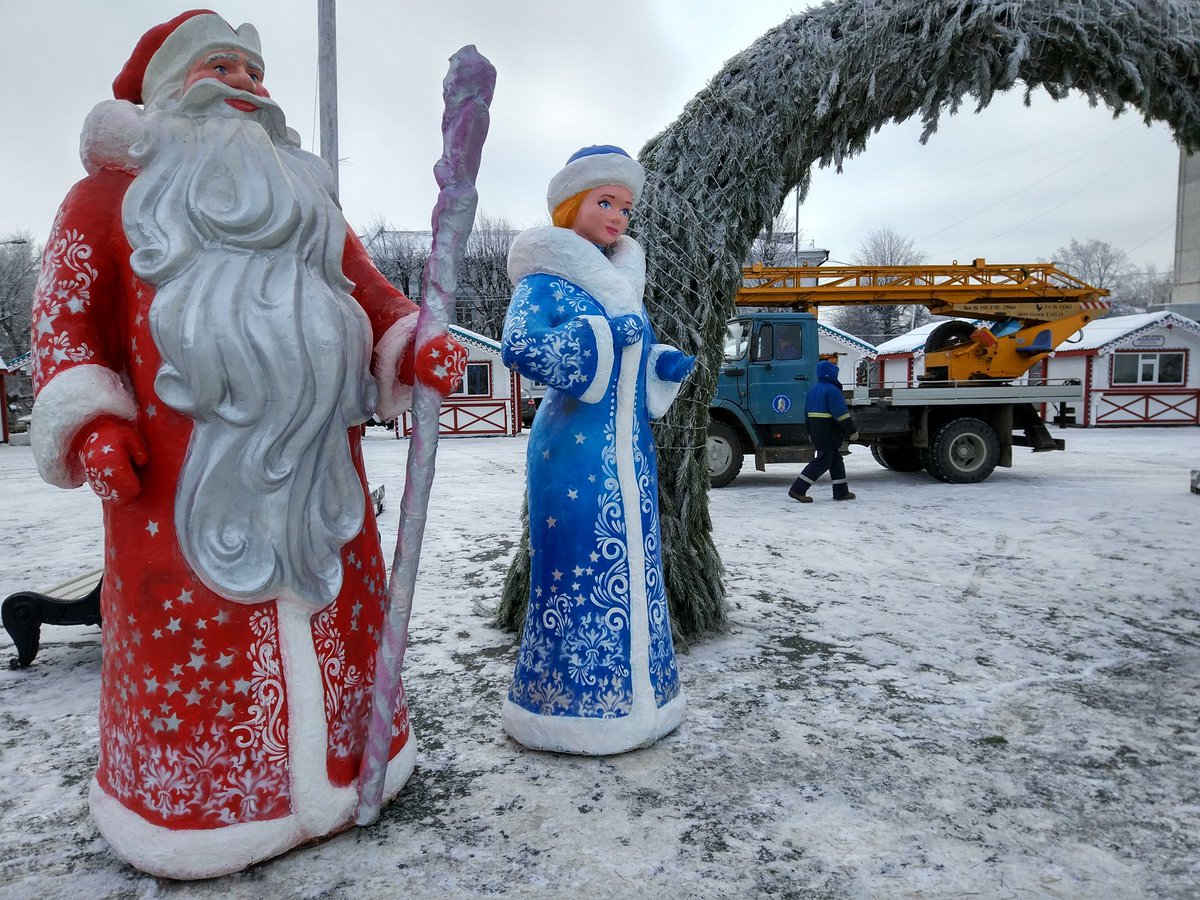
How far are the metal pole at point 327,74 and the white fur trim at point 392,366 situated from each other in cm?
628

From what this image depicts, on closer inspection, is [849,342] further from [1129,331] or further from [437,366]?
[437,366]

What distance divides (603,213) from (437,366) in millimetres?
916

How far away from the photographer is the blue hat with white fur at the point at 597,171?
2420 millimetres

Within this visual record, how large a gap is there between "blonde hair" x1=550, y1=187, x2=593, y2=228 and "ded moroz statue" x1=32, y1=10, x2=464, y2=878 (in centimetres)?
85

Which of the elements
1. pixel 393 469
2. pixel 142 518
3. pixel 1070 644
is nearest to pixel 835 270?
pixel 393 469

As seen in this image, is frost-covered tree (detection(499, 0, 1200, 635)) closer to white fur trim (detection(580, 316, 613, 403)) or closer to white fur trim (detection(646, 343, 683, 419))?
white fur trim (detection(646, 343, 683, 419))

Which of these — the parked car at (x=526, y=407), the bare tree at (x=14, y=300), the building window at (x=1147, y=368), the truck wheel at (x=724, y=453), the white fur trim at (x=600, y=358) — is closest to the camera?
the white fur trim at (x=600, y=358)

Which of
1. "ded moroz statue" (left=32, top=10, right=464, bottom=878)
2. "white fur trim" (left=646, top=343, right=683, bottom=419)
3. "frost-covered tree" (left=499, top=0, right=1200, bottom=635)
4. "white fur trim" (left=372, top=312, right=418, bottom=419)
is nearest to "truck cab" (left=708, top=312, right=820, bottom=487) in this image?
"frost-covered tree" (left=499, top=0, right=1200, bottom=635)

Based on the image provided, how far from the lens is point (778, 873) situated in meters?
1.82

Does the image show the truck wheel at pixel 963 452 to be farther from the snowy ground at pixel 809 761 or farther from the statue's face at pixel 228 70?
the statue's face at pixel 228 70

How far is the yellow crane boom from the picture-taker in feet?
34.7

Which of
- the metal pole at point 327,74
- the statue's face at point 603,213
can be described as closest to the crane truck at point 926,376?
the metal pole at point 327,74

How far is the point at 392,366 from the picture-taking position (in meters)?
2.02

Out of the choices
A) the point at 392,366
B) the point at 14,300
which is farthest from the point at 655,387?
the point at 14,300
